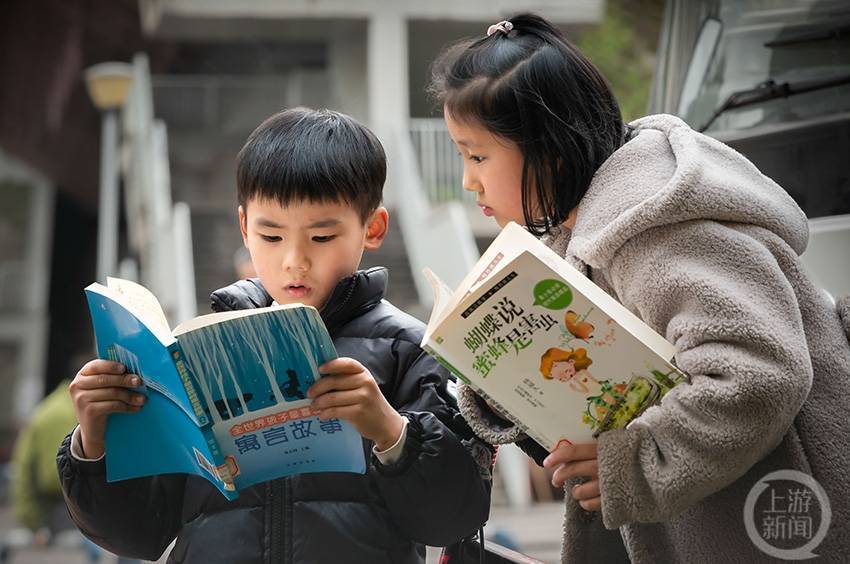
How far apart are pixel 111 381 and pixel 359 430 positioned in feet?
1.38

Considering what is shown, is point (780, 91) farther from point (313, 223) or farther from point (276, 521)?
point (276, 521)

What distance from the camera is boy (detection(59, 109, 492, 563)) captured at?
205 centimetres

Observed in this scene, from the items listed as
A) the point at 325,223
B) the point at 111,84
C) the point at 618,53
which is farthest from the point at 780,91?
the point at 111,84

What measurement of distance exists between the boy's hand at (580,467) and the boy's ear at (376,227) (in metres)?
0.68

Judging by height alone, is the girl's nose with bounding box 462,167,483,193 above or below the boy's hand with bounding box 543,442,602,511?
above

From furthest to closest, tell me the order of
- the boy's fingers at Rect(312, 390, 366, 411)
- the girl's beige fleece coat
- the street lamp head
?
the street lamp head → the boy's fingers at Rect(312, 390, 366, 411) → the girl's beige fleece coat

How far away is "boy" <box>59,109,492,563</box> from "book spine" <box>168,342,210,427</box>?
20 cm

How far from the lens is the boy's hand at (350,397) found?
73.4 inches

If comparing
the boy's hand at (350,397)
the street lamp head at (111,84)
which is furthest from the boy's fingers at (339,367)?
the street lamp head at (111,84)

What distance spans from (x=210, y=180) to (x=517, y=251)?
54.5ft

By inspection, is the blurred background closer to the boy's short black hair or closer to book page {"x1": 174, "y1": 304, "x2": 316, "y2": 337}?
the boy's short black hair

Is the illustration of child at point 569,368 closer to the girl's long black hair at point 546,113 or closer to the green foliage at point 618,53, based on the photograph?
the girl's long black hair at point 546,113

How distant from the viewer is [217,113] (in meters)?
18.7

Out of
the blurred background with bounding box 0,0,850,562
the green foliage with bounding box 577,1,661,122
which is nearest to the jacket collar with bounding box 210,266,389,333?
the blurred background with bounding box 0,0,850,562
